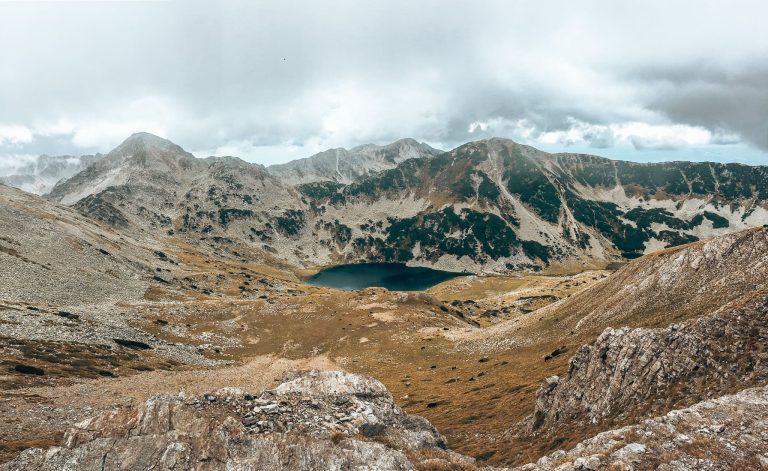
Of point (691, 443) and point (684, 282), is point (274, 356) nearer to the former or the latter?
point (684, 282)

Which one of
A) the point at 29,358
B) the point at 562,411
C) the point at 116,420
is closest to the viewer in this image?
the point at 116,420

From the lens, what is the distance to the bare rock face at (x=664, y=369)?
27.1 m

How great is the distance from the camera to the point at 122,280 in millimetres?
147750

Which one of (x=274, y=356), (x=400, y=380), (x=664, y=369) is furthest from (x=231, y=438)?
(x=274, y=356)

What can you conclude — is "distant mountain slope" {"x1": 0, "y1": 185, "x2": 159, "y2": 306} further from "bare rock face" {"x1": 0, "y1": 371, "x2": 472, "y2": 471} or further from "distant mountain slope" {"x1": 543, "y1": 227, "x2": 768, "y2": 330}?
"distant mountain slope" {"x1": 543, "y1": 227, "x2": 768, "y2": 330}

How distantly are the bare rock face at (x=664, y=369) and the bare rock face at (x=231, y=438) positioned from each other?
13430mm

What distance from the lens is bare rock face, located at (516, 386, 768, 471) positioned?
1817 centimetres

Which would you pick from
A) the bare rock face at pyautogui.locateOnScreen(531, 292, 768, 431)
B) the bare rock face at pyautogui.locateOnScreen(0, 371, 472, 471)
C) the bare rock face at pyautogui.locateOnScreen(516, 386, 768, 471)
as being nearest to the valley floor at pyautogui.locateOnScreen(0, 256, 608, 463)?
the bare rock face at pyautogui.locateOnScreen(531, 292, 768, 431)

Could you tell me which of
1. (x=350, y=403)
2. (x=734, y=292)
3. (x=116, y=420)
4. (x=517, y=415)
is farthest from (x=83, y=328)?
(x=734, y=292)

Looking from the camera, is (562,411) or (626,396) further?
(562,411)

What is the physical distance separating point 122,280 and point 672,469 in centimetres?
16995

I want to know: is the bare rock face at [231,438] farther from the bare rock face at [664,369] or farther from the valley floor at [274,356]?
the bare rock face at [664,369]

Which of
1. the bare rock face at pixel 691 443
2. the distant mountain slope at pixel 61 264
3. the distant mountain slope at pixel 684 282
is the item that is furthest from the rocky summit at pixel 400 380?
the distant mountain slope at pixel 61 264

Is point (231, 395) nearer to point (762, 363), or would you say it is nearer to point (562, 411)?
point (562, 411)
